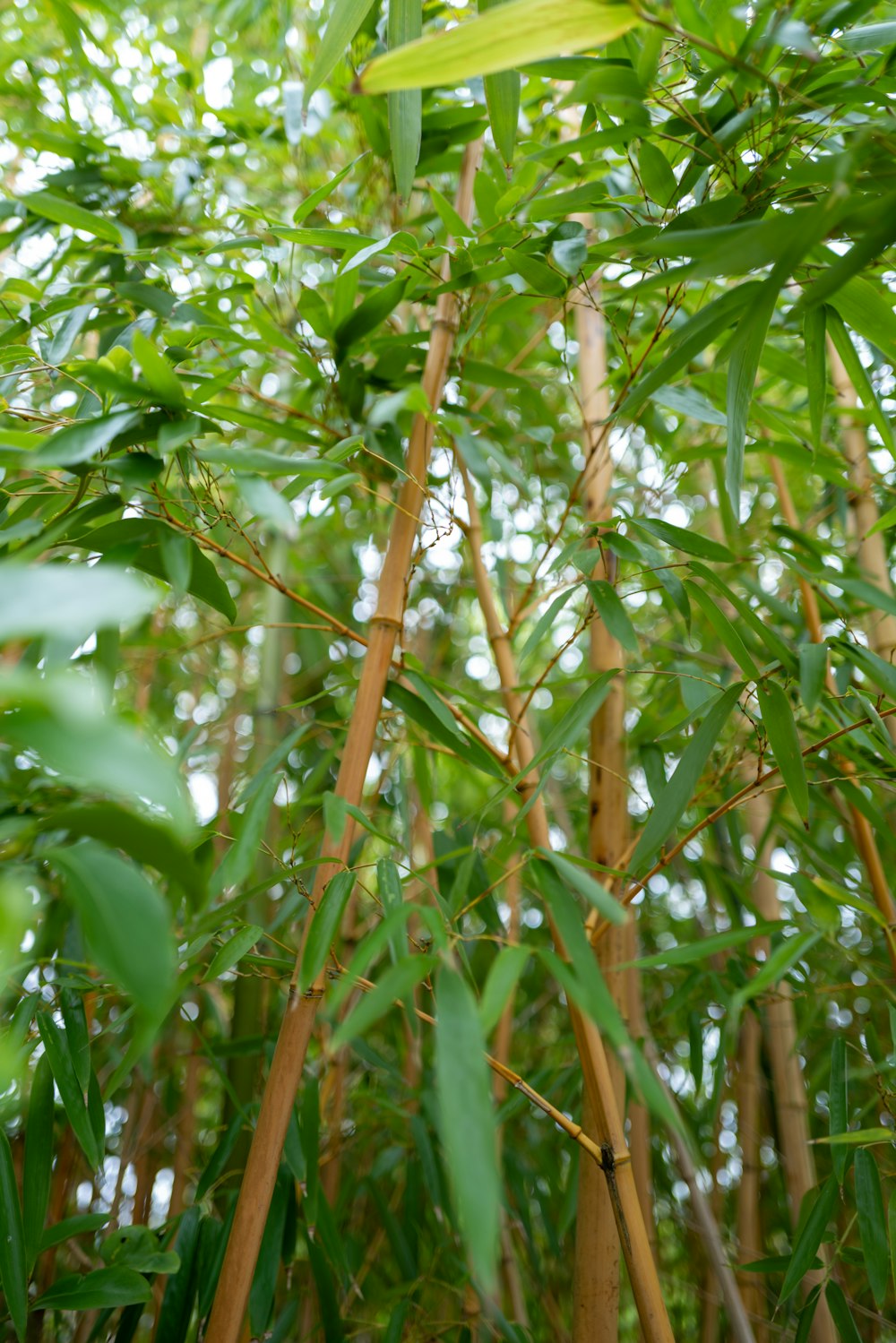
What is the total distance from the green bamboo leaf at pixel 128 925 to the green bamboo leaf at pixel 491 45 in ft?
1.47

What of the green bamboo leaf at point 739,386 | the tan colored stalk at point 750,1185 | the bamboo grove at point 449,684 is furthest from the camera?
the tan colored stalk at point 750,1185

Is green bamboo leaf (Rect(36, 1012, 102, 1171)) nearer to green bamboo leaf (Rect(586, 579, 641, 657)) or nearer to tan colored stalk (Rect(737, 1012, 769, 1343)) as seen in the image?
green bamboo leaf (Rect(586, 579, 641, 657))

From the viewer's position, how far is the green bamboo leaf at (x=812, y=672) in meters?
Answer: 0.73

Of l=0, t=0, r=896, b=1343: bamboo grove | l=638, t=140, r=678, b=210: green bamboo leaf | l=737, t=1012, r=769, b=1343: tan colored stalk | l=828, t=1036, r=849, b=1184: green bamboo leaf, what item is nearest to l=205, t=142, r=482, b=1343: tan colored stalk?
l=0, t=0, r=896, b=1343: bamboo grove

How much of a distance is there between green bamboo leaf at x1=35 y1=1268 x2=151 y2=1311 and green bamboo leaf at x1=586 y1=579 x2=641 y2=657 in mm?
666

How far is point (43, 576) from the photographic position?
1.18 ft

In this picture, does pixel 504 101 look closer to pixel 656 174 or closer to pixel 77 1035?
pixel 656 174

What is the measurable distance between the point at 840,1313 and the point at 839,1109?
0.20 m

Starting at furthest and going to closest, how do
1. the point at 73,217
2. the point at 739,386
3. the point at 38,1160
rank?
the point at 73,217 → the point at 38,1160 → the point at 739,386

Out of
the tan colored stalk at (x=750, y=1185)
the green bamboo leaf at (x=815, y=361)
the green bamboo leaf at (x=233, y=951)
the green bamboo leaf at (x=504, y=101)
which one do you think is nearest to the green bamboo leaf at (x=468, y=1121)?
the green bamboo leaf at (x=233, y=951)

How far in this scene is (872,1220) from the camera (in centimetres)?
79

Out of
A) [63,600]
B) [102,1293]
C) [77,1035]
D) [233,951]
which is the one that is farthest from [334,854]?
[63,600]

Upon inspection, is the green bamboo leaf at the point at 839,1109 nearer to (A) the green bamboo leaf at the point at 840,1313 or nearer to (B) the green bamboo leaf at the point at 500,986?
(A) the green bamboo leaf at the point at 840,1313

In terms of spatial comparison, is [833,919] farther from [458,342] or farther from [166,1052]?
[166,1052]
